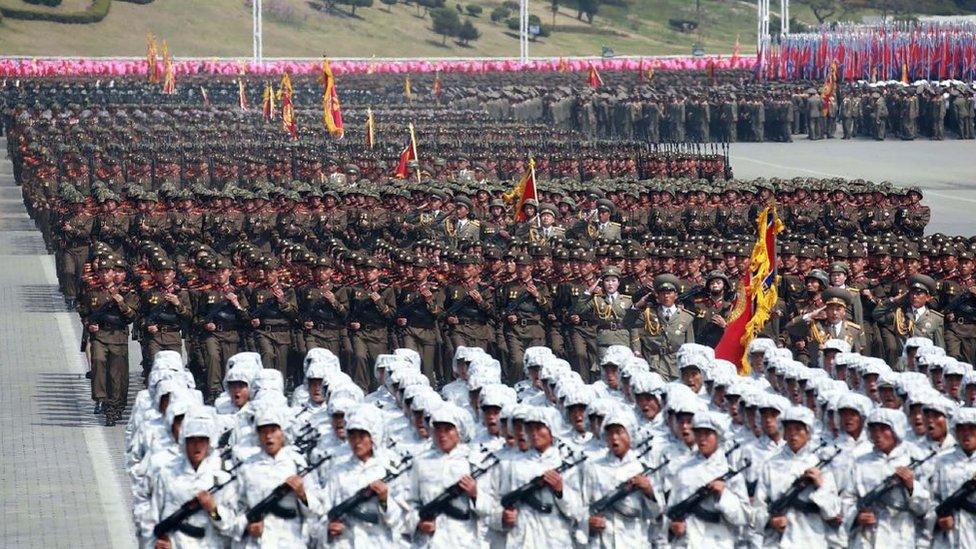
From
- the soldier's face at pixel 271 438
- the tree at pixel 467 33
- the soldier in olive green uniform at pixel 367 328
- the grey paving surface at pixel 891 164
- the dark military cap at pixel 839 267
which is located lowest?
the grey paving surface at pixel 891 164

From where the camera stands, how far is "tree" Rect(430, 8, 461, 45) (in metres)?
117

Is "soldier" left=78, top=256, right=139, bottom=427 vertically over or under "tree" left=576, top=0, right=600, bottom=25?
under

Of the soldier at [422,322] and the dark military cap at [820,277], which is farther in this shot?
the soldier at [422,322]

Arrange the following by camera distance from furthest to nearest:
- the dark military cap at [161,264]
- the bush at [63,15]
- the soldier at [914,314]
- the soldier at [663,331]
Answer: the bush at [63,15] → the dark military cap at [161,264] → the soldier at [914,314] → the soldier at [663,331]

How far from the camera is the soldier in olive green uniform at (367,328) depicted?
22969 mm

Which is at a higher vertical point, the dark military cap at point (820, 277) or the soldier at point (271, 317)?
the dark military cap at point (820, 277)

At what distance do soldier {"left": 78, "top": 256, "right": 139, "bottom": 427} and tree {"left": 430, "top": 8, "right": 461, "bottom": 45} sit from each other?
9492cm

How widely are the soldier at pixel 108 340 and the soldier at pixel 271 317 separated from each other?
1.20 metres

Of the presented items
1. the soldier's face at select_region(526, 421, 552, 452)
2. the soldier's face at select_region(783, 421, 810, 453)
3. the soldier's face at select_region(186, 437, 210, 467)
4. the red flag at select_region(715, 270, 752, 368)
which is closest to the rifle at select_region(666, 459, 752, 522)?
the soldier's face at select_region(783, 421, 810, 453)

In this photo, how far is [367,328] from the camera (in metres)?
23.0

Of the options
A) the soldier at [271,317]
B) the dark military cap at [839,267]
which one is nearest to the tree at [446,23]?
the soldier at [271,317]

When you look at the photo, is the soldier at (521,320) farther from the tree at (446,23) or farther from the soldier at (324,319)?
the tree at (446,23)

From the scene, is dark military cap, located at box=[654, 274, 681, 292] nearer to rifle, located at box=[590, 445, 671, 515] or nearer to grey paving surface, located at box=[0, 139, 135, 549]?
grey paving surface, located at box=[0, 139, 135, 549]

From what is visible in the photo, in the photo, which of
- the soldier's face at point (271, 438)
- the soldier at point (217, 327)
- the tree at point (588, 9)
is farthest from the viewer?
the tree at point (588, 9)
